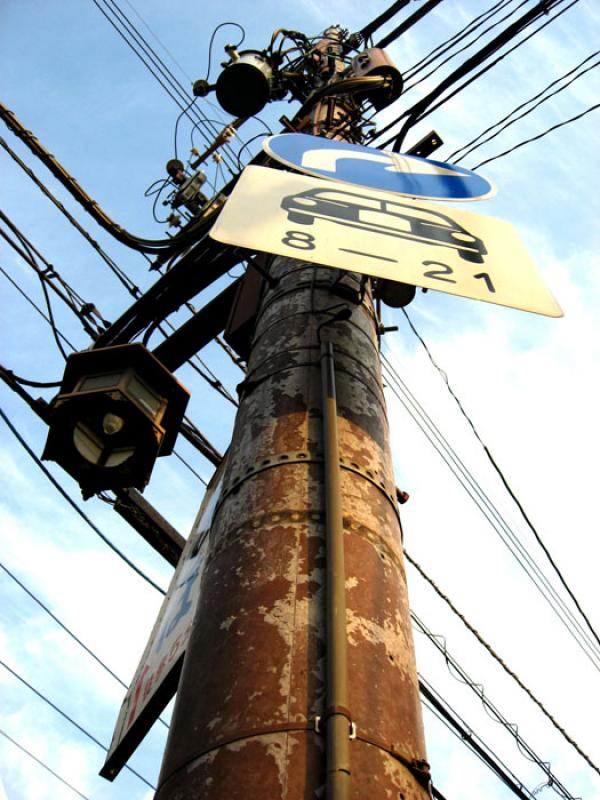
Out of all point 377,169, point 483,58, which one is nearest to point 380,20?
point 483,58

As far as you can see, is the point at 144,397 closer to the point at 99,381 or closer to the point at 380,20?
the point at 99,381

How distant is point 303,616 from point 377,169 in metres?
1.94

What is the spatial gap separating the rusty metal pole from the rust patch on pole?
3cm

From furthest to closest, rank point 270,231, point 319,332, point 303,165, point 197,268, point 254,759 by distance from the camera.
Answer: point 197,268, point 303,165, point 319,332, point 270,231, point 254,759

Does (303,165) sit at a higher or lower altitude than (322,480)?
higher

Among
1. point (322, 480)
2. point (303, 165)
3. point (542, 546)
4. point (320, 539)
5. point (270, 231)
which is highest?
point (542, 546)

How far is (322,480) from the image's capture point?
186 cm

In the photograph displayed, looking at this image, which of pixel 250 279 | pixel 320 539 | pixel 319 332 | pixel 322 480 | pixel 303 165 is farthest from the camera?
pixel 250 279

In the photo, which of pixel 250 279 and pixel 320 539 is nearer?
pixel 320 539

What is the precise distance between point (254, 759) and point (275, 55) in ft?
22.2

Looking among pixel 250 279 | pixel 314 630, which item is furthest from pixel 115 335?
pixel 314 630

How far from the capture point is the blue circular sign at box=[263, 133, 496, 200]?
2.68 m

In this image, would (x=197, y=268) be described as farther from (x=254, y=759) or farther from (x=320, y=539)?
(x=254, y=759)

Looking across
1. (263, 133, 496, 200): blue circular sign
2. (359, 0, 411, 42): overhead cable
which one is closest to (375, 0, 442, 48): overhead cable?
(359, 0, 411, 42): overhead cable
